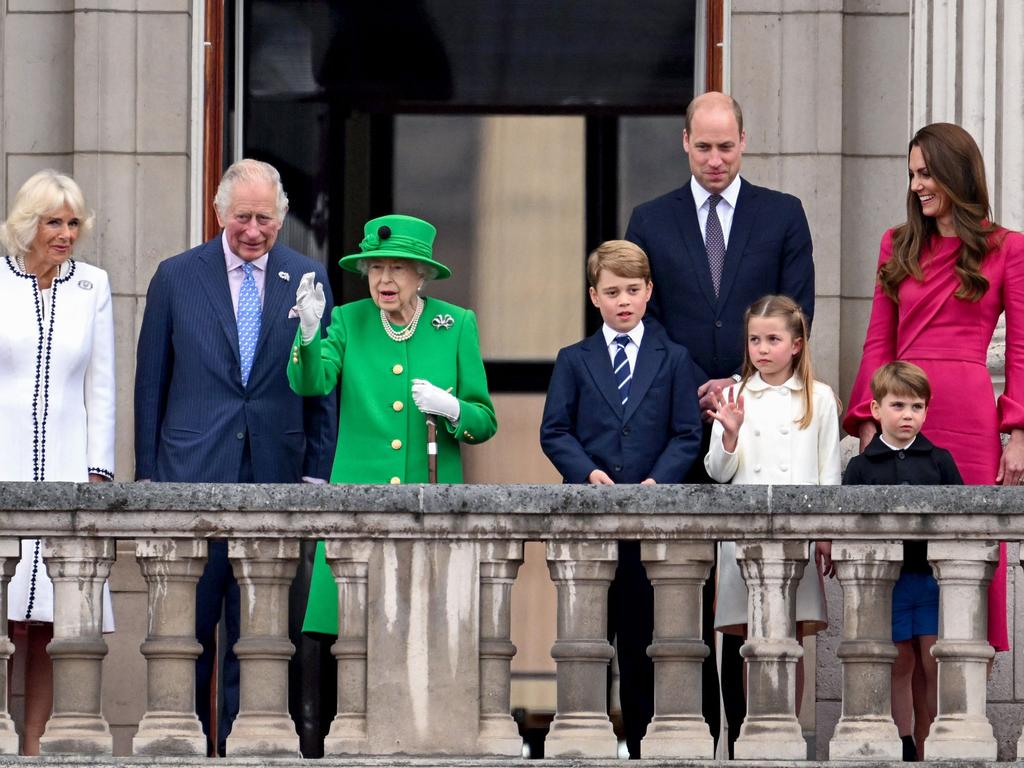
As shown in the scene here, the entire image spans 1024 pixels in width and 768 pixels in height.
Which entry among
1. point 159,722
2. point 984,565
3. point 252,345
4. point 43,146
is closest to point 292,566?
point 159,722

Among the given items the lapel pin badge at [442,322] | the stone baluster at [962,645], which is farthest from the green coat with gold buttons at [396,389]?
the stone baluster at [962,645]

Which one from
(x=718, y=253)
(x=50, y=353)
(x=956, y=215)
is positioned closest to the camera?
(x=956, y=215)

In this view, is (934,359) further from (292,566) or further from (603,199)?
(603,199)

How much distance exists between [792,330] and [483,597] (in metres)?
1.42

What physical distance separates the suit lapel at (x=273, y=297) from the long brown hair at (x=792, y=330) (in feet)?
5.21

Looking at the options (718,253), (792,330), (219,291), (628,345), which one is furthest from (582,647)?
(219,291)

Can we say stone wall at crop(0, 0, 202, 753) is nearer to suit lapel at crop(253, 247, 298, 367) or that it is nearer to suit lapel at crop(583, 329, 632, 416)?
suit lapel at crop(253, 247, 298, 367)

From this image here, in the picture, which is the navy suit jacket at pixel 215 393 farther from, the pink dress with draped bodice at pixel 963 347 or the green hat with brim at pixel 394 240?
the pink dress with draped bodice at pixel 963 347

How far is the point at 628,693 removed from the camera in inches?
319

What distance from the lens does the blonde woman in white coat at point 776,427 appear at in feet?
26.6

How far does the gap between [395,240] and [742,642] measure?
1.78 m

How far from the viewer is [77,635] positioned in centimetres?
762

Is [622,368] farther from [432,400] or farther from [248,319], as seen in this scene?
[248,319]

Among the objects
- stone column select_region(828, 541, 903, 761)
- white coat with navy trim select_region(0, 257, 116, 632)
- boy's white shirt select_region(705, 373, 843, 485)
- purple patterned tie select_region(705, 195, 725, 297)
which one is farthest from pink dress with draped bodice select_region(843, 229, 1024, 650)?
white coat with navy trim select_region(0, 257, 116, 632)
